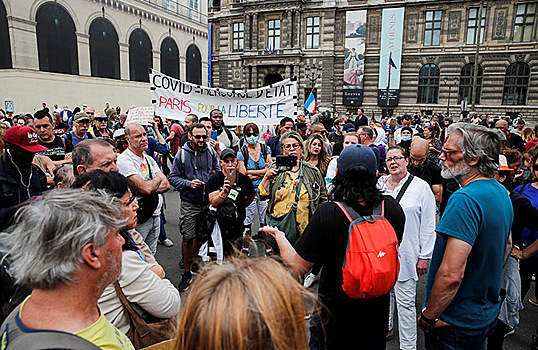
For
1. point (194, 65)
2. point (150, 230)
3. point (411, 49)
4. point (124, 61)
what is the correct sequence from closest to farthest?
point (150, 230)
point (124, 61)
point (194, 65)
point (411, 49)

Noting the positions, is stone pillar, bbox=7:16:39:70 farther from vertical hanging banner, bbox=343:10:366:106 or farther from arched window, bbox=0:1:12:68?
vertical hanging banner, bbox=343:10:366:106

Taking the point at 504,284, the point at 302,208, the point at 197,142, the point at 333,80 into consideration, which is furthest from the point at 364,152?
the point at 333,80

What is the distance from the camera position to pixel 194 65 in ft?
90.0

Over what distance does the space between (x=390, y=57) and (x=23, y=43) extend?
85.1ft

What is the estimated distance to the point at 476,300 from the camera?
1.99 meters

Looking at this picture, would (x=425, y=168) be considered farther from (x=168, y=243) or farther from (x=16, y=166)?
(x=16, y=166)

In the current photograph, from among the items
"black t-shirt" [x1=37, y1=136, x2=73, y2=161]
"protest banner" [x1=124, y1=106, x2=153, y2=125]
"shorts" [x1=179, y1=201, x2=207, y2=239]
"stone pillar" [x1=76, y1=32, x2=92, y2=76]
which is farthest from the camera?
"stone pillar" [x1=76, y1=32, x2=92, y2=76]

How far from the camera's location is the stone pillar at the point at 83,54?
60.4ft

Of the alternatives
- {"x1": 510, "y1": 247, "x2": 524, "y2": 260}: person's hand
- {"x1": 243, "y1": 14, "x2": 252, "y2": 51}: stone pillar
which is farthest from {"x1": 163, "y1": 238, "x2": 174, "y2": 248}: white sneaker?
{"x1": 243, "y1": 14, "x2": 252, "y2": 51}: stone pillar

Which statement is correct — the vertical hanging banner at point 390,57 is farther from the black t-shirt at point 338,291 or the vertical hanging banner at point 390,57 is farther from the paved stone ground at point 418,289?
the black t-shirt at point 338,291

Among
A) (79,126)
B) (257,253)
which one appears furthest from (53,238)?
(79,126)

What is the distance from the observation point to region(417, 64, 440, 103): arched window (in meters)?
28.5

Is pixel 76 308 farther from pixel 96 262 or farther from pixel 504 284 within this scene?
pixel 504 284

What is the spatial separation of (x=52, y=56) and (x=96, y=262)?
67.1 feet
